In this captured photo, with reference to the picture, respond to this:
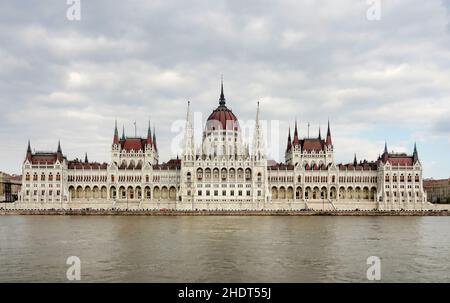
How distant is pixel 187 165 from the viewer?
350 feet

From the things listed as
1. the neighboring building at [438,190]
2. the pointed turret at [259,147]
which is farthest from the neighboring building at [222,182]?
the neighboring building at [438,190]

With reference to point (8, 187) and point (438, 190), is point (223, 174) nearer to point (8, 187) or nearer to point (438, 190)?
point (8, 187)

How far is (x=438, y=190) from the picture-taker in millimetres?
143875

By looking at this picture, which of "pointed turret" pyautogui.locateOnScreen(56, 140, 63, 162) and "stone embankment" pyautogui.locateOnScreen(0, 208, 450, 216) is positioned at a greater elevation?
"pointed turret" pyautogui.locateOnScreen(56, 140, 63, 162)

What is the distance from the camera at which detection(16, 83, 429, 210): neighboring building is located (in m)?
104

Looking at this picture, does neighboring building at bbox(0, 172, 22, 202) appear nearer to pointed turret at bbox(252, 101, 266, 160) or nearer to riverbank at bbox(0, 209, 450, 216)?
riverbank at bbox(0, 209, 450, 216)

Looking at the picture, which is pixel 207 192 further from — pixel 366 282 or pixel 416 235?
pixel 366 282

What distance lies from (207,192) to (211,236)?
171 feet

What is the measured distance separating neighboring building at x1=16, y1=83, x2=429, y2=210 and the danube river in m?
44.8

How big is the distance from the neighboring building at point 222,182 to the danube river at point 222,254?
147 feet

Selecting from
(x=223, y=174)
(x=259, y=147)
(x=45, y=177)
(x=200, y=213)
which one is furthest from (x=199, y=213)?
(x=45, y=177)

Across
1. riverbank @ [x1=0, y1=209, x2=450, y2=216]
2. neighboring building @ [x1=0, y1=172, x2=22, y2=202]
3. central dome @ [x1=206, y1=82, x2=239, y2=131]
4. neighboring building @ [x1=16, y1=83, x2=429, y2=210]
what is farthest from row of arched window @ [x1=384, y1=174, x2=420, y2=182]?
neighboring building @ [x1=0, y1=172, x2=22, y2=202]

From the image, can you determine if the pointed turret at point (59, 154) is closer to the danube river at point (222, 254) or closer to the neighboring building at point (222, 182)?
the neighboring building at point (222, 182)
